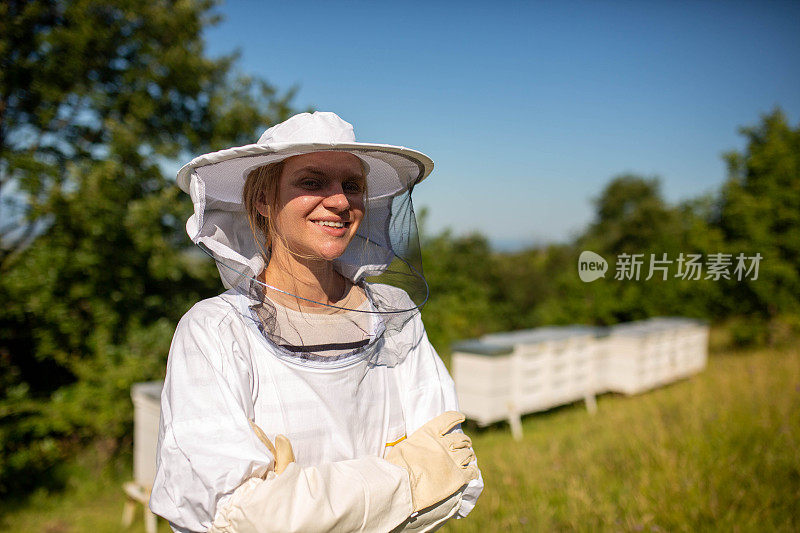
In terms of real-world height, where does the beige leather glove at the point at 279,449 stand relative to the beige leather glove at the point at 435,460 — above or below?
above

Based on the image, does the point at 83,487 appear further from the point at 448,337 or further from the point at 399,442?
the point at 448,337

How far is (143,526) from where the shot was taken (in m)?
4.21

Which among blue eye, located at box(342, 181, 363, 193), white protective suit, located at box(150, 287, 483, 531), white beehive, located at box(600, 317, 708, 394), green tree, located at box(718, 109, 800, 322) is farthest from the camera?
green tree, located at box(718, 109, 800, 322)

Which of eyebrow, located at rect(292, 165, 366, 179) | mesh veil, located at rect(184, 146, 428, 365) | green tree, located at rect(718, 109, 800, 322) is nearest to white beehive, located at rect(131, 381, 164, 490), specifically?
mesh veil, located at rect(184, 146, 428, 365)

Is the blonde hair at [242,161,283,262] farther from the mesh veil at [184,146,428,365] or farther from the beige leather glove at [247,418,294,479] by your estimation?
the beige leather glove at [247,418,294,479]

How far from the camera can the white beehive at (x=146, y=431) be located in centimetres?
386

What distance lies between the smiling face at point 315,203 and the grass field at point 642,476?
285cm

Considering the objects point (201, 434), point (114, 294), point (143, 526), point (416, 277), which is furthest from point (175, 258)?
point (201, 434)

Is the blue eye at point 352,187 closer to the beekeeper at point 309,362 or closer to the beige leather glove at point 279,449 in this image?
the beekeeper at point 309,362

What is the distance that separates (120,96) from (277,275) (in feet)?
17.0

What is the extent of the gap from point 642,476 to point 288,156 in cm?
383

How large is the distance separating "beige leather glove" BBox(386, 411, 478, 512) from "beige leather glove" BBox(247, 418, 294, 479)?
279mm

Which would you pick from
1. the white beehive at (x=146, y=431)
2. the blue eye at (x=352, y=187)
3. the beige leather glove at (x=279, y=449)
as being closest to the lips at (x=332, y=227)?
the blue eye at (x=352, y=187)

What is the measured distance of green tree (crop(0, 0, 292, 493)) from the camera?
15.3 ft
